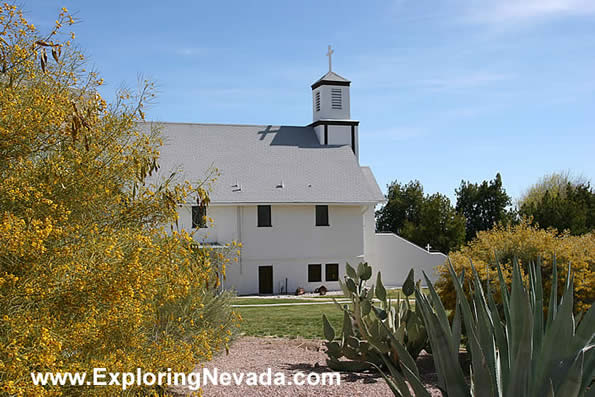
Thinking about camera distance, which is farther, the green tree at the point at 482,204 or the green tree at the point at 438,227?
the green tree at the point at 482,204

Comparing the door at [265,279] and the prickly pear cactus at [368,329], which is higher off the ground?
the prickly pear cactus at [368,329]

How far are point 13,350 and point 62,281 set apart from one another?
558 millimetres

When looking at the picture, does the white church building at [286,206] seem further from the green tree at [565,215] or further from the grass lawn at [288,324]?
the grass lawn at [288,324]

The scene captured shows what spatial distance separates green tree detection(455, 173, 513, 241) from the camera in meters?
44.3

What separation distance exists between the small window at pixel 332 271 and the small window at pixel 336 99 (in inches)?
364

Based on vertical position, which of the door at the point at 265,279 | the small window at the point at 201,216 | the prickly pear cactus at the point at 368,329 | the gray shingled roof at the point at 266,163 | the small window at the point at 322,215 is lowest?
the door at the point at 265,279

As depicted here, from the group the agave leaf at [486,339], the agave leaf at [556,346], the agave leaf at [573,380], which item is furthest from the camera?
the agave leaf at [486,339]

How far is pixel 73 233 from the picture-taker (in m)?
5.04

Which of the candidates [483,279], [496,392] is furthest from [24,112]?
[483,279]

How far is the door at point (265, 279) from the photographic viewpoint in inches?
1197

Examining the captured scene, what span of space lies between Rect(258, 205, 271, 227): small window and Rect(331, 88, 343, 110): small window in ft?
26.2

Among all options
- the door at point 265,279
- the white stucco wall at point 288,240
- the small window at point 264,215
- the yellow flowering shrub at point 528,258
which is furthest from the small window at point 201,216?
the door at point 265,279

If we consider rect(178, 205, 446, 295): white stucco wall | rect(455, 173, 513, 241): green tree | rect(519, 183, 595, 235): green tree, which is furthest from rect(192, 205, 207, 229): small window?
rect(455, 173, 513, 241): green tree

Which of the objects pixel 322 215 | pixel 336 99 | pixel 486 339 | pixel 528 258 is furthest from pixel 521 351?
pixel 336 99
